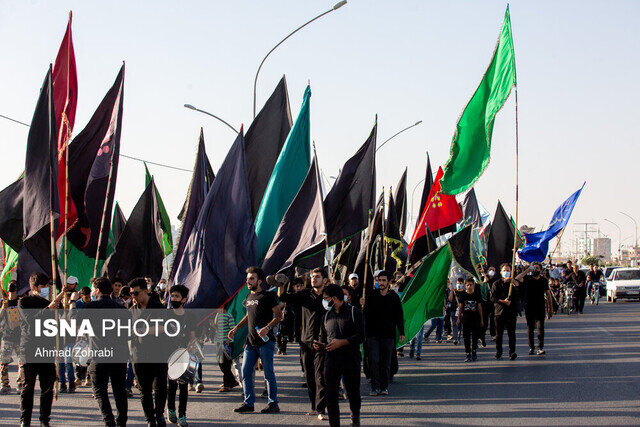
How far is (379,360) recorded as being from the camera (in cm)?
1138

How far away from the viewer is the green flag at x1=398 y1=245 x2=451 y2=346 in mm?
13531

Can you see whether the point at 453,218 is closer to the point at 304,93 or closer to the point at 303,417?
the point at 304,93

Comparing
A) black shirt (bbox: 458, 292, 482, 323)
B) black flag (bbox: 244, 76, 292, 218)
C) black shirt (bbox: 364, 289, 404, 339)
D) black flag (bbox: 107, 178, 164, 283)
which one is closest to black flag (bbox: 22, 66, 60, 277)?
black flag (bbox: 107, 178, 164, 283)

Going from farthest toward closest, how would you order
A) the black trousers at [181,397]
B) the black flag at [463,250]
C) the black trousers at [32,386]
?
the black flag at [463,250], the black trousers at [181,397], the black trousers at [32,386]

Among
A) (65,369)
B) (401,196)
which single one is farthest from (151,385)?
(401,196)

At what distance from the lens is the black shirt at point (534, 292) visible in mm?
15617

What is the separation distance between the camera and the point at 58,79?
11953mm

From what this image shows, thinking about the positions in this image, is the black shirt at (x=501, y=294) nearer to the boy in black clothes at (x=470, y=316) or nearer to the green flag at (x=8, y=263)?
the boy in black clothes at (x=470, y=316)

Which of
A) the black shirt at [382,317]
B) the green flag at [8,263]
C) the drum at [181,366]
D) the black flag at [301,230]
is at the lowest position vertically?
the drum at [181,366]

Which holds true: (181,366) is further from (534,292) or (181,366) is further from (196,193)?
(534,292)

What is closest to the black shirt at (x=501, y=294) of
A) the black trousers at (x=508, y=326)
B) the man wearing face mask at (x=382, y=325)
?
the black trousers at (x=508, y=326)

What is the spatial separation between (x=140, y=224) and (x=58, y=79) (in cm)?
393

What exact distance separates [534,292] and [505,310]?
0.73 meters

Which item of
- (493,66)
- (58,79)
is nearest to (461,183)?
(493,66)
